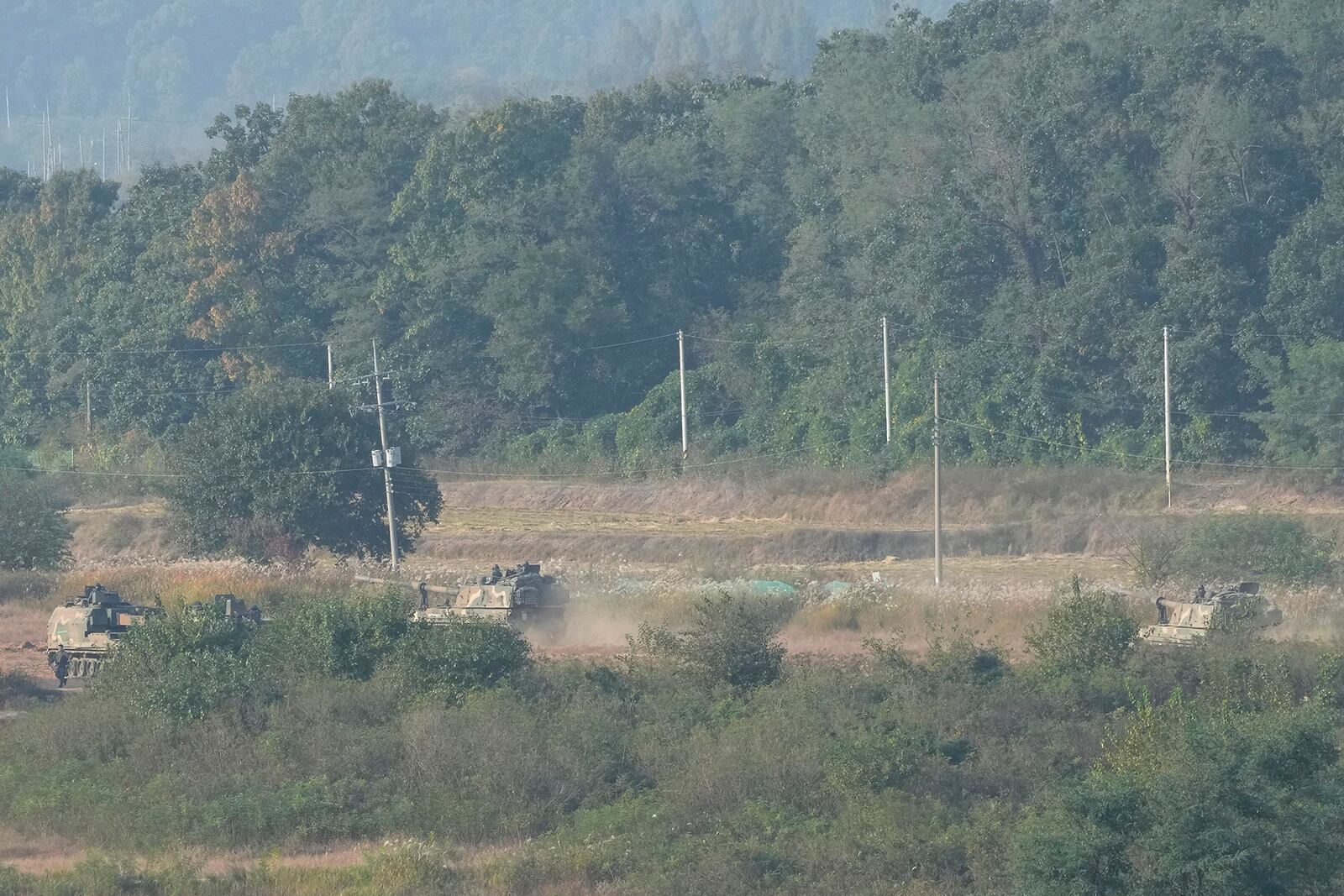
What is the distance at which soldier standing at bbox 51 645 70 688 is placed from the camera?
30.1 m

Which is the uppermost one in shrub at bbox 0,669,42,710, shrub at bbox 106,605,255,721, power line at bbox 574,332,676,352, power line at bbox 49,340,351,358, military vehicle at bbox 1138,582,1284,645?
power line at bbox 49,340,351,358

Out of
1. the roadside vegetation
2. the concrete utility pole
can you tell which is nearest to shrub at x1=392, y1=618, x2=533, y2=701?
the roadside vegetation

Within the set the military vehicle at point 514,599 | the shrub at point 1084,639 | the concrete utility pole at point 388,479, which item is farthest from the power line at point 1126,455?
the shrub at point 1084,639

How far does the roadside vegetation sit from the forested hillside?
1051 inches

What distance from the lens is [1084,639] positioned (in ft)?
85.9

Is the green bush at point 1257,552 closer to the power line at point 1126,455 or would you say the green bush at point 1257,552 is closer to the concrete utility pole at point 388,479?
the power line at point 1126,455

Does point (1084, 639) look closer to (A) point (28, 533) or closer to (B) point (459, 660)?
(B) point (459, 660)

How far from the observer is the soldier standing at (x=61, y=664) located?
3012 centimetres

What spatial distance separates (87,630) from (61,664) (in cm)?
63

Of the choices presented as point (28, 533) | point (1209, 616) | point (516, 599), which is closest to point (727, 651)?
point (1209, 616)

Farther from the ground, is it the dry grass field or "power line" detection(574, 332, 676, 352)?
"power line" detection(574, 332, 676, 352)

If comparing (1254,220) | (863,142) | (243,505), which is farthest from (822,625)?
(863,142)

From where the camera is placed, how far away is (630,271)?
67.9 meters

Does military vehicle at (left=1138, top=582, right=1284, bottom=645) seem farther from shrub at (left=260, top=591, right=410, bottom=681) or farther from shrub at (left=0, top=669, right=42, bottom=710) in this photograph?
shrub at (left=0, top=669, right=42, bottom=710)
